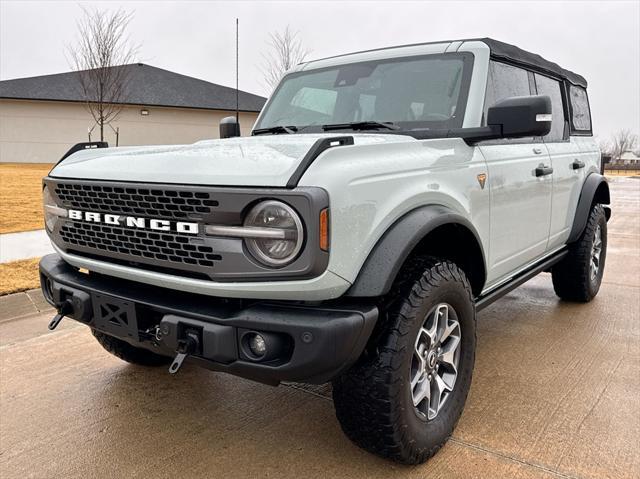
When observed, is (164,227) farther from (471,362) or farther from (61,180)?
(471,362)

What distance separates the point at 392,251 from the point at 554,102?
2.91 m

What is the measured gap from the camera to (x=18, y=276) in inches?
207

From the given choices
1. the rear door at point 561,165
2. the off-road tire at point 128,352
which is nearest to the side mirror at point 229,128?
the off-road tire at point 128,352

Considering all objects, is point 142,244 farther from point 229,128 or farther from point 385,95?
point 229,128

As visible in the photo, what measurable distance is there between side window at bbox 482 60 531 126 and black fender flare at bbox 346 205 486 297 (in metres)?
0.97

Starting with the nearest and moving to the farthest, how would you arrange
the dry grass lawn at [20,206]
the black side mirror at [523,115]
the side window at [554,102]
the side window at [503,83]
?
the black side mirror at [523,115]
the side window at [503,83]
the side window at [554,102]
the dry grass lawn at [20,206]

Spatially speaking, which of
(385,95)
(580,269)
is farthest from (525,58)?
(580,269)

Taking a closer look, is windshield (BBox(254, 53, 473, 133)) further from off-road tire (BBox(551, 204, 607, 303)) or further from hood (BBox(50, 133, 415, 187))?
off-road tire (BBox(551, 204, 607, 303))

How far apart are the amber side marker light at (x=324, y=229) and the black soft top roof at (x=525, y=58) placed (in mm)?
1915

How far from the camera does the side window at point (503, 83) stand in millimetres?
3102

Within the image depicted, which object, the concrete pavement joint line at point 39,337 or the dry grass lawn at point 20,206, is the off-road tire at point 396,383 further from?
the dry grass lawn at point 20,206

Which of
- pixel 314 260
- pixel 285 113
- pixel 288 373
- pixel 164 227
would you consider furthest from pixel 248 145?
pixel 285 113

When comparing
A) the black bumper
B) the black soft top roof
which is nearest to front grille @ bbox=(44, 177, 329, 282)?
the black bumper

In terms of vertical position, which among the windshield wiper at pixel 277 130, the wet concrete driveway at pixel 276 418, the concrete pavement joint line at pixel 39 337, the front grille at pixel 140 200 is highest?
the windshield wiper at pixel 277 130
